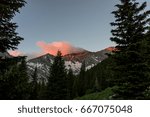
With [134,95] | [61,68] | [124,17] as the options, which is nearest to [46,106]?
[134,95]

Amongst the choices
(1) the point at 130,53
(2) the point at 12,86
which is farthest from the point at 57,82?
(2) the point at 12,86

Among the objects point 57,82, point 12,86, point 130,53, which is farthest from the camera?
point 57,82

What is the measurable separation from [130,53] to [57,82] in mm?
30206

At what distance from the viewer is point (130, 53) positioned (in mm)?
21359

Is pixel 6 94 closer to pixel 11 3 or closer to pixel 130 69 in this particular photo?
pixel 11 3

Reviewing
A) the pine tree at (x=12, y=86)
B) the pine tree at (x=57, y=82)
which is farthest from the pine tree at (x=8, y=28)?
the pine tree at (x=57, y=82)

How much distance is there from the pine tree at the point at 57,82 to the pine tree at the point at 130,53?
27.8 metres

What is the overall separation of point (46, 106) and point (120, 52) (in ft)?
47.9

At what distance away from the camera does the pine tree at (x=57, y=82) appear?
4919cm

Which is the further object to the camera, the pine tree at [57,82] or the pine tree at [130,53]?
the pine tree at [57,82]

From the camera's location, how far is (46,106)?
26.8 ft

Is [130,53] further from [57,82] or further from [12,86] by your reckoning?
[57,82]

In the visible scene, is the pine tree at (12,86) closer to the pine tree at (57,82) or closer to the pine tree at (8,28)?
the pine tree at (8,28)

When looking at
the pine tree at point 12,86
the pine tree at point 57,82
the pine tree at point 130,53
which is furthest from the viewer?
the pine tree at point 57,82
